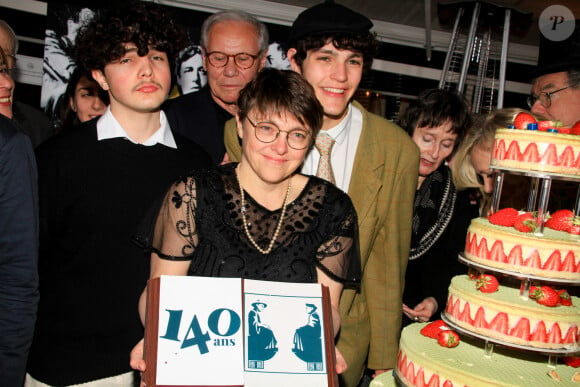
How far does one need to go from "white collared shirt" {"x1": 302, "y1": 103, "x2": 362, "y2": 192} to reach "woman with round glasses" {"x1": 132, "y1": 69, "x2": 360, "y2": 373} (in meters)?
0.53

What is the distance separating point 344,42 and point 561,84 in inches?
60.4

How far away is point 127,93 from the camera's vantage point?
219 centimetres

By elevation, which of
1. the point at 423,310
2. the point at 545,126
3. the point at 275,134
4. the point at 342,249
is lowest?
the point at 423,310

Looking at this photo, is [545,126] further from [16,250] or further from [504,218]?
[16,250]

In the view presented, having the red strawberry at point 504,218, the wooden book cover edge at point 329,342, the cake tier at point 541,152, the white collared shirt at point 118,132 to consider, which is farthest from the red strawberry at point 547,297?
the white collared shirt at point 118,132

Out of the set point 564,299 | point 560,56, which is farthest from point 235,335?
point 560,56

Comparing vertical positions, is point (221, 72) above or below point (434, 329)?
above

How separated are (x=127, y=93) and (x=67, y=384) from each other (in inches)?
45.6

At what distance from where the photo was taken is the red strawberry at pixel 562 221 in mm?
1957

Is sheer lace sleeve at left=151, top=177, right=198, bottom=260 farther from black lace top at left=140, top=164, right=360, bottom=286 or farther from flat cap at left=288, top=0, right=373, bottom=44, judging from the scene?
flat cap at left=288, top=0, right=373, bottom=44

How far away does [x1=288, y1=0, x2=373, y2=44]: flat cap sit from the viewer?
2.41 metres

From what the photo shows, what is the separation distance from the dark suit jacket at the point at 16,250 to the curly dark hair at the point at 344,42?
1314mm

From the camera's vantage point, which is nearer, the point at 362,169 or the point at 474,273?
the point at 474,273

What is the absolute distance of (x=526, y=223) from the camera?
75.9 inches
